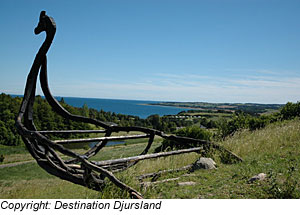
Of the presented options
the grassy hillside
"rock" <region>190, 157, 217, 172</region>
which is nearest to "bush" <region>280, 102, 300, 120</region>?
the grassy hillside

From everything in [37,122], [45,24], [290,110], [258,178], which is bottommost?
[37,122]

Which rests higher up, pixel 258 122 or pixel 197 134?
pixel 258 122

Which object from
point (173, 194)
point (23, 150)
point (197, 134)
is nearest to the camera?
point (173, 194)

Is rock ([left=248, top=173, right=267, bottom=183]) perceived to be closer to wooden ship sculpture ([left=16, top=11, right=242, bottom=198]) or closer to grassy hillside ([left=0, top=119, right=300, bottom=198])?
grassy hillside ([left=0, top=119, right=300, bottom=198])

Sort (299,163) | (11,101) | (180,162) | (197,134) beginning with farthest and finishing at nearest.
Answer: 1. (11,101)
2. (197,134)
3. (180,162)
4. (299,163)

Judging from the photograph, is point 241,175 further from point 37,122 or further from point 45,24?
point 37,122

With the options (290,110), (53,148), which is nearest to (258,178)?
(53,148)

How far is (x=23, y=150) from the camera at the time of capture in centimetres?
4475

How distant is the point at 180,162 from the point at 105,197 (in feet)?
12.3
